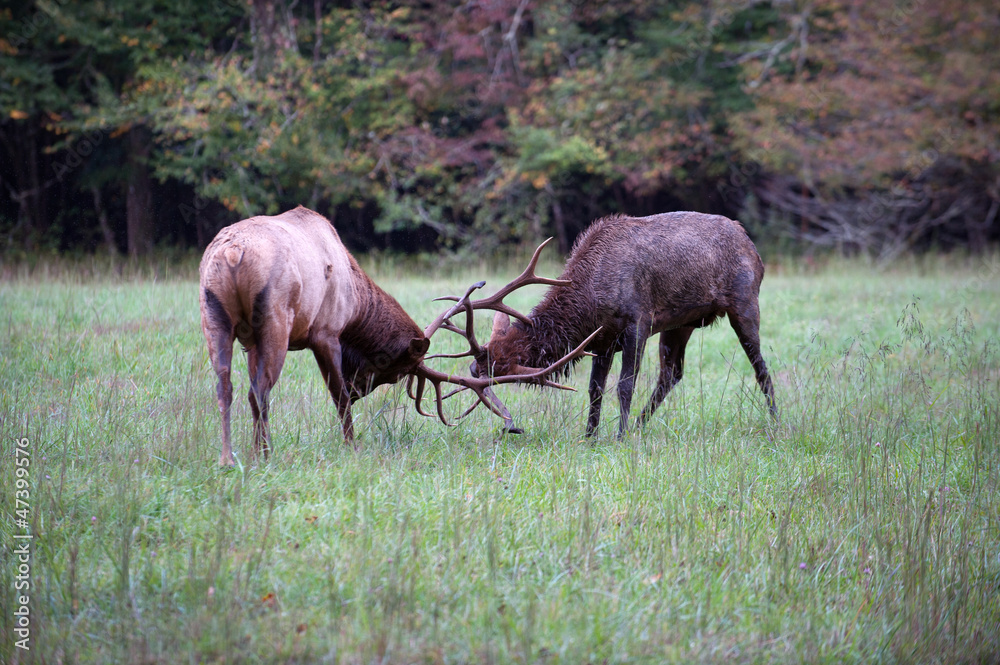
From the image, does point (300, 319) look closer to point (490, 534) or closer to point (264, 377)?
point (264, 377)

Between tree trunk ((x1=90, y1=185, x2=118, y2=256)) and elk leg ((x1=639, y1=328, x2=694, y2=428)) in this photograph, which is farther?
tree trunk ((x1=90, y1=185, x2=118, y2=256))

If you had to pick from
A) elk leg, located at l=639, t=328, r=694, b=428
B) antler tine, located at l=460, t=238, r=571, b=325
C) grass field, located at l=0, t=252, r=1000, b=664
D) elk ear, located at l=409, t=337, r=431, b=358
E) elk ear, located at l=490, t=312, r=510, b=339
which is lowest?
grass field, located at l=0, t=252, r=1000, b=664

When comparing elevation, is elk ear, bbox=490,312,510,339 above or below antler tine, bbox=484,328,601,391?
above

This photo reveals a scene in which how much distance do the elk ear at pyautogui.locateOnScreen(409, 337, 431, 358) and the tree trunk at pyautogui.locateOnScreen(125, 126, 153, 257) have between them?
11913 millimetres

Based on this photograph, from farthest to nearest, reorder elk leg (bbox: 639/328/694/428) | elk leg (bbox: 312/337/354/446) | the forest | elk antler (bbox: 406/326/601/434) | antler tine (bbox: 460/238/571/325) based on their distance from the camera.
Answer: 1. the forest
2. elk leg (bbox: 639/328/694/428)
3. antler tine (bbox: 460/238/571/325)
4. elk antler (bbox: 406/326/601/434)
5. elk leg (bbox: 312/337/354/446)

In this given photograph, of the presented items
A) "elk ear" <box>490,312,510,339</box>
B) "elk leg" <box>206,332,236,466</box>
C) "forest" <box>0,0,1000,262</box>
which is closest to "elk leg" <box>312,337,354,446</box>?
"elk leg" <box>206,332,236,466</box>

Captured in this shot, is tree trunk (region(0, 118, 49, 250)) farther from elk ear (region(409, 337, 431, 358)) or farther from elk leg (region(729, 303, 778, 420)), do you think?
elk leg (region(729, 303, 778, 420))

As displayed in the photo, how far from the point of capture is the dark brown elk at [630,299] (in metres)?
5.68

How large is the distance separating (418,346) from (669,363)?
82.5 inches

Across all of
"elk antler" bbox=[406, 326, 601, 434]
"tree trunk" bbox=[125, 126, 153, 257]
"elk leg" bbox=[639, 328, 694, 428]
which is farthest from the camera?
"tree trunk" bbox=[125, 126, 153, 257]

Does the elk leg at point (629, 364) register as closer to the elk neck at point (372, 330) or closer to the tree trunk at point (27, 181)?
the elk neck at point (372, 330)

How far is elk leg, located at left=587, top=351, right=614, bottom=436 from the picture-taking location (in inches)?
220

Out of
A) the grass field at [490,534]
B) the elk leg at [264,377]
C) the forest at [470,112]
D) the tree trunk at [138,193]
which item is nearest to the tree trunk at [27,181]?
the forest at [470,112]

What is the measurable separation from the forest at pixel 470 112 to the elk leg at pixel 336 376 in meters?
10.4
